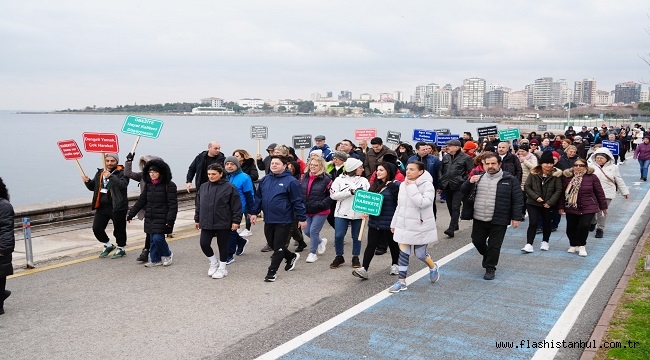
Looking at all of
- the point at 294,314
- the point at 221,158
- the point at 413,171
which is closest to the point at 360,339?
the point at 294,314

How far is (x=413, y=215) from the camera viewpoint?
7.86 meters

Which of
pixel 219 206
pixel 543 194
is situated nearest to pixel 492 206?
pixel 543 194

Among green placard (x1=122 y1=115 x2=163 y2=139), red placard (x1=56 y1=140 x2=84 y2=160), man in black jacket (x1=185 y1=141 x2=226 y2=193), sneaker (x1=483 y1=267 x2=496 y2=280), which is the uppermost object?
green placard (x1=122 y1=115 x2=163 y2=139)

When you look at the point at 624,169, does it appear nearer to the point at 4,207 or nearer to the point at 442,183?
the point at 442,183

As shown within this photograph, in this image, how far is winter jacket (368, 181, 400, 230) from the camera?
8461 millimetres

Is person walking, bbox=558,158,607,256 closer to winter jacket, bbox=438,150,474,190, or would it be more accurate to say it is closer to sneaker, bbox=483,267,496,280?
winter jacket, bbox=438,150,474,190

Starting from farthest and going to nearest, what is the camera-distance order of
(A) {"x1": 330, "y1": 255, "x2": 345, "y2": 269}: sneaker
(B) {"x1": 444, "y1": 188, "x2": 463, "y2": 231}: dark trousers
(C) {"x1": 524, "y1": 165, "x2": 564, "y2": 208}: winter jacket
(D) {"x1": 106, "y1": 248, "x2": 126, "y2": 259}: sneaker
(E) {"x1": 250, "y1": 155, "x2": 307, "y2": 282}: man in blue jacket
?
(B) {"x1": 444, "y1": 188, "x2": 463, "y2": 231}: dark trousers < (C) {"x1": 524, "y1": 165, "x2": 564, "y2": 208}: winter jacket < (D) {"x1": 106, "y1": 248, "x2": 126, "y2": 259}: sneaker < (A) {"x1": 330, "y1": 255, "x2": 345, "y2": 269}: sneaker < (E) {"x1": 250, "y1": 155, "x2": 307, "y2": 282}: man in blue jacket

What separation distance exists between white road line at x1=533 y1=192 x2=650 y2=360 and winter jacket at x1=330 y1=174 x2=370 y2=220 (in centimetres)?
324

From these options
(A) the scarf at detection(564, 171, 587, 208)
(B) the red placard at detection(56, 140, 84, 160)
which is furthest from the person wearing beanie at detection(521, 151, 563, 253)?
(B) the red placard at detection(56, 140, 84, 160)

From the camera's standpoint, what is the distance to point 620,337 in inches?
246

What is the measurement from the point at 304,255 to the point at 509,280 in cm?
345

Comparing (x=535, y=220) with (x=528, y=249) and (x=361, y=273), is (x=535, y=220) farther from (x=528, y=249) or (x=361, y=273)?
(x=361, y=273)

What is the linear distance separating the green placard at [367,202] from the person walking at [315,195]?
1188 mm

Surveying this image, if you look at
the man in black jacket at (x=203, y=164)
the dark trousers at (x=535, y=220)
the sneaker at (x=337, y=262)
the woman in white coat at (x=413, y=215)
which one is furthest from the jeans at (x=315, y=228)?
the dark trousers at (x=535, y=220)
